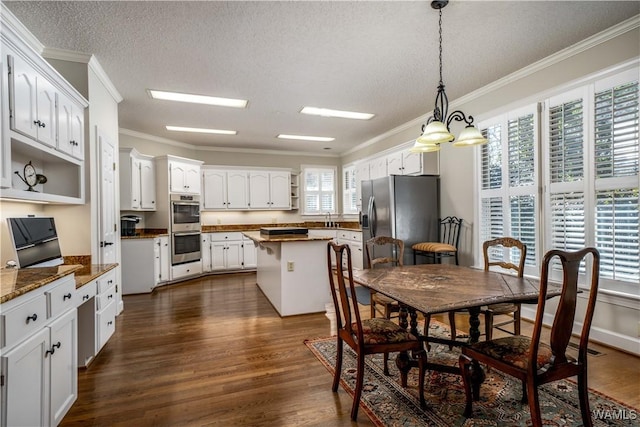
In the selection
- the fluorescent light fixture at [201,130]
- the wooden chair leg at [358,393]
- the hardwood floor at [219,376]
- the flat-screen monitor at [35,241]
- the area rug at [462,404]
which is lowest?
the hardwood floor at [219,376]

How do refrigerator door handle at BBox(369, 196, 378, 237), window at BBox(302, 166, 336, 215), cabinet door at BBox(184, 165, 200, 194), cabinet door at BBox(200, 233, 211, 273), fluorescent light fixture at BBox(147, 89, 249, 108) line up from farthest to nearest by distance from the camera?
window at BBox(302, 166, 336, 215) → cabinet door at BBox(200, 233, 211, 273) → cabinet door at BBox(184, 165, 200, 194) → refrigerator door handle at BBox(369, 196, 378, 237) → fluorescent light fixture at BBox(147, 89, 249, 108)

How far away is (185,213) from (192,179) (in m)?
0.70

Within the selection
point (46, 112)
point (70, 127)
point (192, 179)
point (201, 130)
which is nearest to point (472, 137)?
point (46, 112)

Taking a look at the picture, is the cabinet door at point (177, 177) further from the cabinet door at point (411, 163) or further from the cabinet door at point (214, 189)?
the cabinet door at point (411, 163)

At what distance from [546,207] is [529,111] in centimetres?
102

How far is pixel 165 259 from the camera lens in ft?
18.3

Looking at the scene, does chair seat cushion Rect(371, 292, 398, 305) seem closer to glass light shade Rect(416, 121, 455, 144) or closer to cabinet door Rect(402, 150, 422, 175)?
glass light shade Rect(416, 121, 455, 144)

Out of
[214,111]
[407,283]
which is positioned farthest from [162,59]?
[407,283]

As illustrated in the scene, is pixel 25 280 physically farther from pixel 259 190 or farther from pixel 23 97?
pixel 259 190

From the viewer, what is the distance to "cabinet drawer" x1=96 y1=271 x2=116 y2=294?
8.87 ft

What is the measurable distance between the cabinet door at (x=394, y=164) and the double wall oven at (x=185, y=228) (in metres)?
3.64

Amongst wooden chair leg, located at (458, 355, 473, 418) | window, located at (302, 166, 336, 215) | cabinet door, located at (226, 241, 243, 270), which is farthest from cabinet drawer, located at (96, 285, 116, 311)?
window, located at (302, 166, 336, 215)

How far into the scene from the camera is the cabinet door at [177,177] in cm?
580

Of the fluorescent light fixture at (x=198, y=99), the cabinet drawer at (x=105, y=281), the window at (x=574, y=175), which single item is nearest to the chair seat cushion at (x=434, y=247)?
the window at (x=574, y=175)
